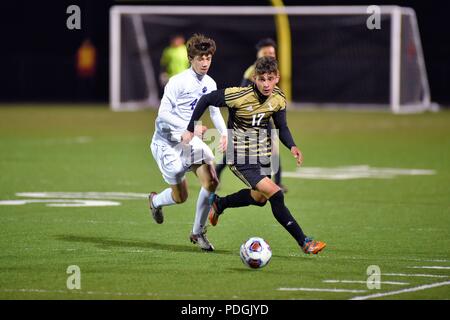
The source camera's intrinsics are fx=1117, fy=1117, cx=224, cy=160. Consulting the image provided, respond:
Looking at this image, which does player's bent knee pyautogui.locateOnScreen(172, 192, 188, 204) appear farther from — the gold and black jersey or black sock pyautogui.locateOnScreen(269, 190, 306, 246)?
black sock pyautogui.locateOnScreen(269, 190, 306, 246)

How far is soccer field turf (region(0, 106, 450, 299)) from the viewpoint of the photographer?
346 inches

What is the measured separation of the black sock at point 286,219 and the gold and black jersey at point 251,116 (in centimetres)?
51

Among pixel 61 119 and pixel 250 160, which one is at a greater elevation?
pixel 61 119

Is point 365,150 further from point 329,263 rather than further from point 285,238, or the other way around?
point 329,263

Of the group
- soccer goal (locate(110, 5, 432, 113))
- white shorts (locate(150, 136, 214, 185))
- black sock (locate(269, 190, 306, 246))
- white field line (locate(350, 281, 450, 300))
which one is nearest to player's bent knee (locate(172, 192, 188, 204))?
white shorts (locate(150, 136, 214, 185))

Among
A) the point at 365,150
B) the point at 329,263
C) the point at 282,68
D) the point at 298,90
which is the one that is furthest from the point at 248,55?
the point at 329,263

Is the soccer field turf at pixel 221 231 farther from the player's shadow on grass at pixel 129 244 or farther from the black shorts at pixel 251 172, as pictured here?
the black shorts at pixel 251 172

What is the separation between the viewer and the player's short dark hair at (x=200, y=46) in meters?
10.5

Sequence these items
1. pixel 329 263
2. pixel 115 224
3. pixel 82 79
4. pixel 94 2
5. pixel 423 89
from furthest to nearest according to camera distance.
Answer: pixel 82 79
pixel 94 2
pixel 423 89
pixel 115 224
pixel 329 263

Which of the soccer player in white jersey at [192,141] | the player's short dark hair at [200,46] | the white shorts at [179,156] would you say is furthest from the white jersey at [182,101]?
the player's short dark hair at [200,46]

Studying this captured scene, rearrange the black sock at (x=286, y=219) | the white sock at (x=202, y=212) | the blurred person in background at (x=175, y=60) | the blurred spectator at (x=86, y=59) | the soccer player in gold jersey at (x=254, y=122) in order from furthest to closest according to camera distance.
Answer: the blurred spectator at (x=86, y=59), the blurred person in background at (x=175, y=60), the white sock at (x=202, y=212), the soccer player in gold jersey at (x=254, y=122), the black sock at (x=286, y=219)

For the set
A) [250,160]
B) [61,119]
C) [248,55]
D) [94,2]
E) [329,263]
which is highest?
[94,2]

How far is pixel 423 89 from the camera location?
33969mm

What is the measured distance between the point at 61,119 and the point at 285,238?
20.5 m
